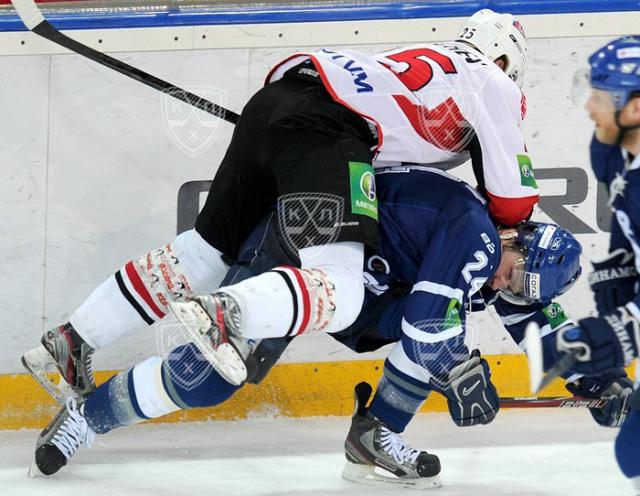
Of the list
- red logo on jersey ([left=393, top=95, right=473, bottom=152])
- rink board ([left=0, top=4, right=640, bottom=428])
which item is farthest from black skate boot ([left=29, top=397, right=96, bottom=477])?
red logo on jersey ([left=393, top=95, right=473, bottom=152])

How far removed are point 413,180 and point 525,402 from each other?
1.93ft

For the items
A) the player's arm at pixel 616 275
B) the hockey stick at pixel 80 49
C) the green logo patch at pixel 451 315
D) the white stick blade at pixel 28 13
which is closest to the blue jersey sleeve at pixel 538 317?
the green logo patch at pixel 451 315

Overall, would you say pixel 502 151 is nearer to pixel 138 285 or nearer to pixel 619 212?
pixel 619 212

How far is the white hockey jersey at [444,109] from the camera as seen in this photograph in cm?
288

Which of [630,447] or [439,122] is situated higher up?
[439,122]

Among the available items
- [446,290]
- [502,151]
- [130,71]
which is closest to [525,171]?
[502,151]

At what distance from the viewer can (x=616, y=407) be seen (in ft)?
9.69

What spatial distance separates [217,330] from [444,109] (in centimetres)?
85

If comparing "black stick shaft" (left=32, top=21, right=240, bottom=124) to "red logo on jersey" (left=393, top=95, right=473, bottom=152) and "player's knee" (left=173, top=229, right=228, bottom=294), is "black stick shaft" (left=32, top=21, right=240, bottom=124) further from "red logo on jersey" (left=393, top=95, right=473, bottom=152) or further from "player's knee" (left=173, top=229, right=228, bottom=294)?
"red logo on jersey" (left=393, top=95, right=473, bottom=152)

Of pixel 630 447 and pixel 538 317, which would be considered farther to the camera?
pixel 538 317

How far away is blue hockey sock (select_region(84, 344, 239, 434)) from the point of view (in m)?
2.85

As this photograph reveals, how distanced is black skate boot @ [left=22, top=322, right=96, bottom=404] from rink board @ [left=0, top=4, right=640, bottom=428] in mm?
460

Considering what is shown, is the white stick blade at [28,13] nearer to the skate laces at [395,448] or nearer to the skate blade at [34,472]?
the skate blade at [34,472]

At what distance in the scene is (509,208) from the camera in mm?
2934
